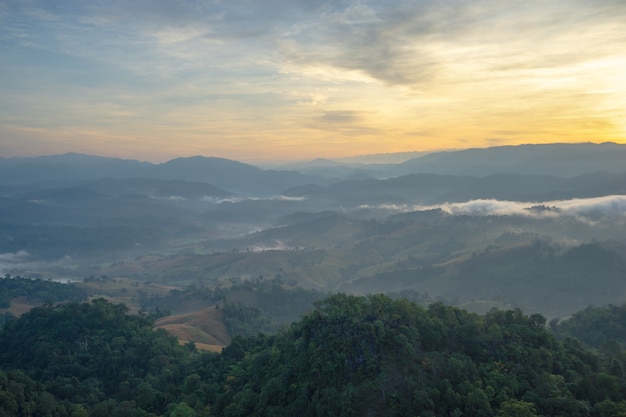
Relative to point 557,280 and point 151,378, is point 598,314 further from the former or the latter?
point 557,280

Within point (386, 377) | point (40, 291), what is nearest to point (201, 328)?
point (40, 291)

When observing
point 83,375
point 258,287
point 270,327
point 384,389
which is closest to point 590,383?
point 384,389

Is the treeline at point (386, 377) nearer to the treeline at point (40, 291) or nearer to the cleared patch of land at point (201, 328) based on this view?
the cleared patch of land at point (201, 328)

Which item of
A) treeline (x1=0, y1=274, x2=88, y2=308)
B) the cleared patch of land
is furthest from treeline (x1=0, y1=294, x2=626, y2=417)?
treeline (x1=0, y1=274, x2=88, y2=308)

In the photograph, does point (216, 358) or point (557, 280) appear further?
point (557, 280)

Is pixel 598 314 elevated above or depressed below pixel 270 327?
above

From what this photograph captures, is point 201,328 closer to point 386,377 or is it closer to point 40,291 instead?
point 40,291

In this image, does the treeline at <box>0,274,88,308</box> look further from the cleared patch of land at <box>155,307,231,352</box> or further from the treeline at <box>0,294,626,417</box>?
the treeline at <box>0,294,626,417</box>
